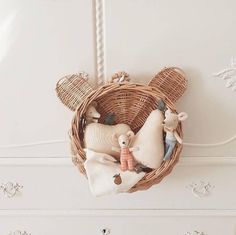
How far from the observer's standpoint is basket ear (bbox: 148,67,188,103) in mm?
1091

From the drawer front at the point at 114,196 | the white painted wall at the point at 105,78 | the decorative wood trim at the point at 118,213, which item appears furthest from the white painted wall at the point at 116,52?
the decorative wood trim at the point at 118,213

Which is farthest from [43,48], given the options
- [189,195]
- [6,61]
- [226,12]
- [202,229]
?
[202,229]

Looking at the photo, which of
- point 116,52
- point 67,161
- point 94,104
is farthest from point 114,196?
point 116,52

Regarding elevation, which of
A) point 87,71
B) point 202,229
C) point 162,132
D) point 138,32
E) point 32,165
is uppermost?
point 138,32

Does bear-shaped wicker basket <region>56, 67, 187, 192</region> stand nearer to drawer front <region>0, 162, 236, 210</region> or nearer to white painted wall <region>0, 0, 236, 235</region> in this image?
white painted wall <region>0, 0, 236, 235</region>

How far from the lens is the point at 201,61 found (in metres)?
1.11

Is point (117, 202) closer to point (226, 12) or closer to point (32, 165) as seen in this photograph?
point (32, 165)

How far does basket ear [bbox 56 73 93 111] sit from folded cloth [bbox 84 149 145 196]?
0.51ft

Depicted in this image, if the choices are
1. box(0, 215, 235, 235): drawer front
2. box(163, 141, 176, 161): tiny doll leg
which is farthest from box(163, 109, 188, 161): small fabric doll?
box(0, 215, 235, 235): drawer front

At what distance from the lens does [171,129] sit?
103cm

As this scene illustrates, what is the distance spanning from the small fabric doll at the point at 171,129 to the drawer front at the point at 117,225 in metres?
0.32

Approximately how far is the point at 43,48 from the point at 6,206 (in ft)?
1.78

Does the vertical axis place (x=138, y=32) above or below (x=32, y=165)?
above

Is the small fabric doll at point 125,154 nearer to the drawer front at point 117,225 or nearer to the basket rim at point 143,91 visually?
the basket rim at point 143,91
